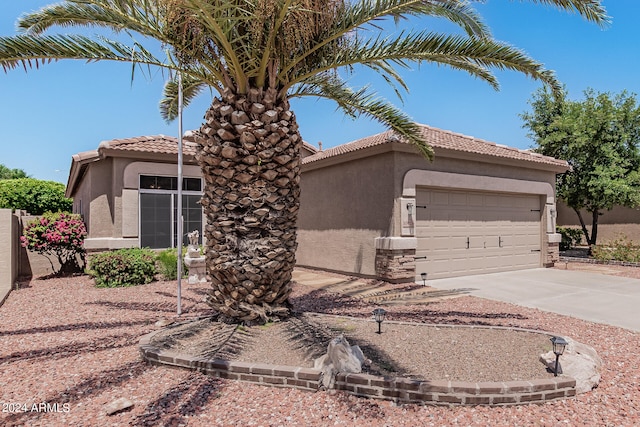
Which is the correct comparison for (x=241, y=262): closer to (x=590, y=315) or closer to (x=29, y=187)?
(x=590, y=315)

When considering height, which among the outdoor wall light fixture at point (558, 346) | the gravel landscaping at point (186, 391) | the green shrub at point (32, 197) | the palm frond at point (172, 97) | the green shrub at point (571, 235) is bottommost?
the gravel landscaping at point (186, 391)

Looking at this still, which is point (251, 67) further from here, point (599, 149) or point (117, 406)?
point (599, 149)

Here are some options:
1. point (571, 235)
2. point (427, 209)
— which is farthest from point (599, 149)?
point (427, 209)

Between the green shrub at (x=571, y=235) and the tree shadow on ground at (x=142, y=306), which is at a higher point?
the green shrub at (x=571, y=235)

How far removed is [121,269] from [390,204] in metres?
7.08

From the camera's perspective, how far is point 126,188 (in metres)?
11.5

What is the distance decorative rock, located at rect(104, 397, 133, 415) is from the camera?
3549 mm

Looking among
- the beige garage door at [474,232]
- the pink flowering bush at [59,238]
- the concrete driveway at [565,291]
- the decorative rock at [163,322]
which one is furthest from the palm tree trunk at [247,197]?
the pink flowering bush at [59,238]

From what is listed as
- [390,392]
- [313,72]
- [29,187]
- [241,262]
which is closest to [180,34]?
[313,72]

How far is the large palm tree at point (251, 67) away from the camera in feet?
17.7

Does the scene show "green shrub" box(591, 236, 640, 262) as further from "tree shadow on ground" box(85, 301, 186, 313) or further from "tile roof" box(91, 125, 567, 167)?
"tree shadow on ground" box(85, 301, 186, 313)

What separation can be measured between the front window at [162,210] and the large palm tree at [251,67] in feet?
20.7

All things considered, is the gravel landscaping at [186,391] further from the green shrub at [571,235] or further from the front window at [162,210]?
the green shrub at [571,235]

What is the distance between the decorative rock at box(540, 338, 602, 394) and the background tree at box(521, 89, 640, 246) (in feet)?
46.5
